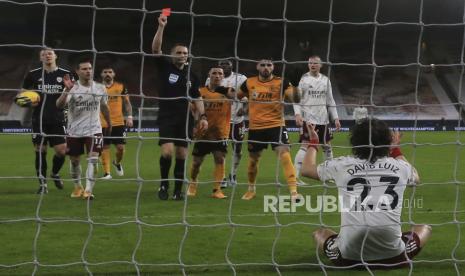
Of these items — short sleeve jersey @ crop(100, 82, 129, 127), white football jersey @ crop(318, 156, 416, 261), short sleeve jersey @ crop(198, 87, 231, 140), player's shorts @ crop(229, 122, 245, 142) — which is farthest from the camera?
short sleeve jersey @ crop(100, 82, 129, 127)

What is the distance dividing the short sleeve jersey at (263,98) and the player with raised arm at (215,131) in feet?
1.01

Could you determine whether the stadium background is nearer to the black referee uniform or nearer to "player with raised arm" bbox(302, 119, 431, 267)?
the black referee uniform

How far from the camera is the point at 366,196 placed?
4.76 metres

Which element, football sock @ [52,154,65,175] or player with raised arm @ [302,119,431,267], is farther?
football sock @ [52,154,65,175]

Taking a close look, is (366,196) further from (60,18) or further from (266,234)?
(60,18)

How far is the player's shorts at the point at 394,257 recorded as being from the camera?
4906 mm

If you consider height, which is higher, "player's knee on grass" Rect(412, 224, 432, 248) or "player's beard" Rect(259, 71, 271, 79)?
"player's beard" Rect(259, 71, 271, 79)

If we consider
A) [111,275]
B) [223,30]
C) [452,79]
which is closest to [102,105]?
[111,275]

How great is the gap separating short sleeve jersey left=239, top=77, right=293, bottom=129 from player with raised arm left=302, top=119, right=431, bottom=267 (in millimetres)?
3704

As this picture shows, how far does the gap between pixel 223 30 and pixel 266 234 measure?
16406 millimetres

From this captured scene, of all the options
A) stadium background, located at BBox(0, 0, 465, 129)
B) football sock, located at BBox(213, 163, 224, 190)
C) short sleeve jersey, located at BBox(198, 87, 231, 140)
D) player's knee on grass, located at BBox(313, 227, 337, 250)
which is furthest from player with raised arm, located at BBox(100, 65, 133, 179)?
stadium background, located at BBox(0, 0, 465, 129)

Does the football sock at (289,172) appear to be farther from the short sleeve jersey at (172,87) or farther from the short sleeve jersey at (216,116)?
the short sleeve jersey at (172,87)

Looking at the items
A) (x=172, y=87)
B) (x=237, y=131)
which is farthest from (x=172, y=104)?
(x=237, y=131)

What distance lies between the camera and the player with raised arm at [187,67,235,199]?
29.0ft
